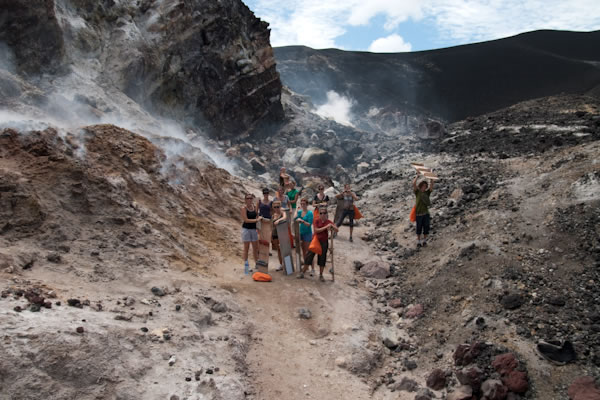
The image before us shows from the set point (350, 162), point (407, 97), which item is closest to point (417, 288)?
point (350, 162)

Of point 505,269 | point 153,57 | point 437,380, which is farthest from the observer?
point 153,57

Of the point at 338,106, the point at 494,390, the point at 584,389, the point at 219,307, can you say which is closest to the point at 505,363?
the point at 494,390

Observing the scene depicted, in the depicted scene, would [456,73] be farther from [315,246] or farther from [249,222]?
[249,222]

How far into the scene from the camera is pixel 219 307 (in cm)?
477

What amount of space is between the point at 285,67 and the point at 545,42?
2334 centimetres

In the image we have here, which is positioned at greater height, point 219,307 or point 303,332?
point 219,307

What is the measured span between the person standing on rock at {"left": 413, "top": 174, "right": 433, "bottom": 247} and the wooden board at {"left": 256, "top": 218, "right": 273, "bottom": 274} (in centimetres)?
279

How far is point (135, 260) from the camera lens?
16.8ft

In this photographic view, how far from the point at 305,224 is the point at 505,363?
3.26 metres

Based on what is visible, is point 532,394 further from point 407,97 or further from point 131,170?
point 407,97

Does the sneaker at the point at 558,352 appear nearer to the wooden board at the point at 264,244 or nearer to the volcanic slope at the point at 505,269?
the volcanic slope at the point at 505,269

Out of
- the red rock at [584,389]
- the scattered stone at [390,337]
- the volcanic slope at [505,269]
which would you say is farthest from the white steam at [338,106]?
the red rock at [584,389]

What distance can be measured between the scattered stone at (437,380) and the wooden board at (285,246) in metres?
2.71

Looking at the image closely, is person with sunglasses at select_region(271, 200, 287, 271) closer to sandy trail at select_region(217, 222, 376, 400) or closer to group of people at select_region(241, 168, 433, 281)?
group of people at select_region(241, 168, 433, 281)
